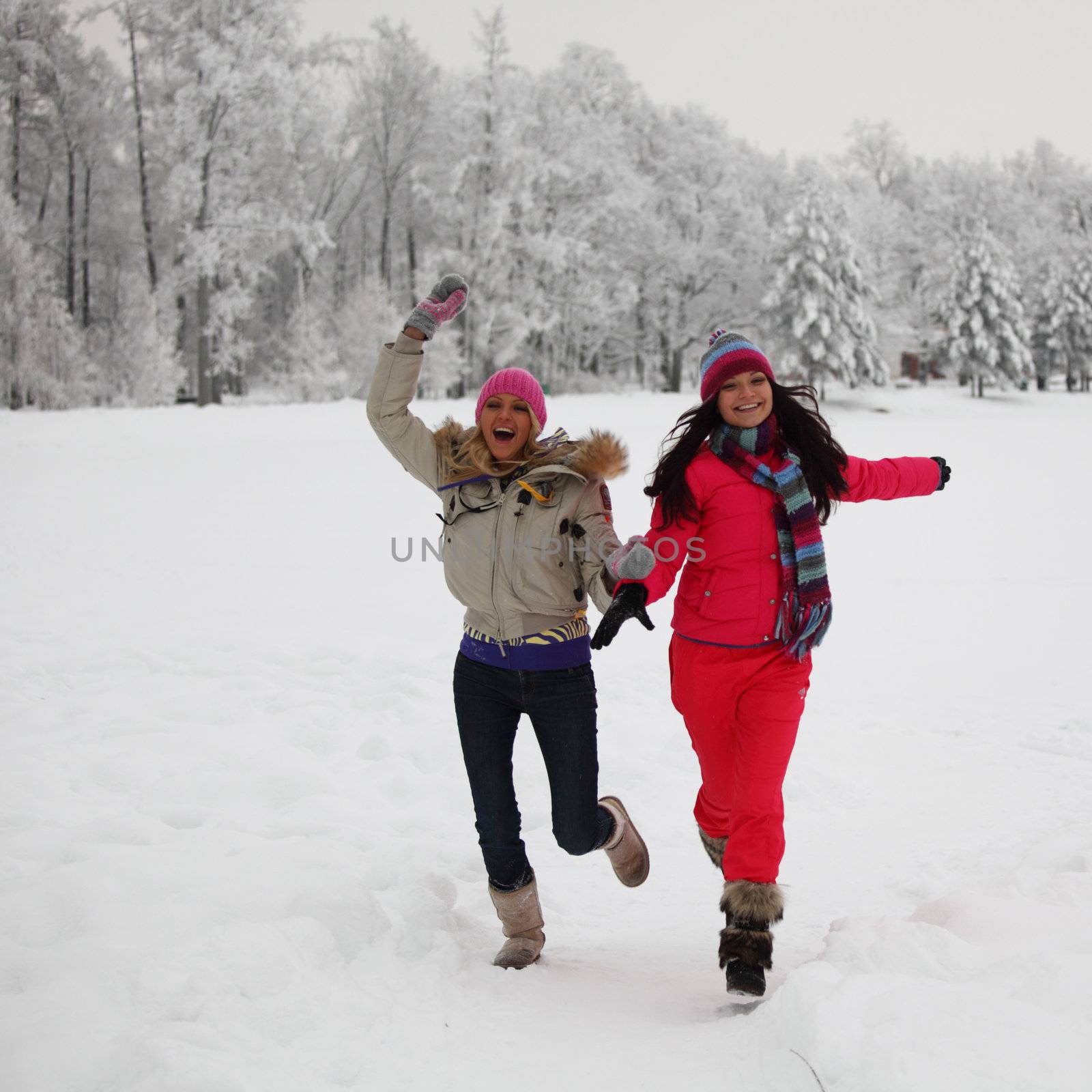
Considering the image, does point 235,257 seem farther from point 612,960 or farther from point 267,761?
point 612,960

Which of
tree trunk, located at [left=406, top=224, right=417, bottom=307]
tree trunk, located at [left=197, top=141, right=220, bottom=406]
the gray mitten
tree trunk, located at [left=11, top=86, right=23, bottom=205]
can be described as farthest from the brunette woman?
tree trunk, located at [left=406, top=224, right=417, bottom=307]

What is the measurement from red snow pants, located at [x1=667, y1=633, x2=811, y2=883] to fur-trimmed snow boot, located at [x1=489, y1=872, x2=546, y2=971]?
69 centimetres

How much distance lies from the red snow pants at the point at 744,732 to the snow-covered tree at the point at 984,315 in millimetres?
40657

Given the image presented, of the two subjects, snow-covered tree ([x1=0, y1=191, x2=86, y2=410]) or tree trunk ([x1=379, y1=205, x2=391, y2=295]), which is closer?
snow-covered tree ([x1=0, y1=191, x2=86, y2=410])

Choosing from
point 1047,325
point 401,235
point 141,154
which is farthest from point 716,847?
point 1047,325

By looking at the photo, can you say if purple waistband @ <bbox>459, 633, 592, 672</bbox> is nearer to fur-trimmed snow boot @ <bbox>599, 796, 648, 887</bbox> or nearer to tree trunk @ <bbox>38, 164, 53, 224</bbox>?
fur-trimmed snow boot @ <bbox>599, 796, 648, 887</bbox>

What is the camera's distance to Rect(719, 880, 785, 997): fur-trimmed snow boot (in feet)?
9.48

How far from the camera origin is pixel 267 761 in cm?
487

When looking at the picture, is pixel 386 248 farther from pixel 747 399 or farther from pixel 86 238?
pixel 747 399

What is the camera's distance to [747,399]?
3.18m

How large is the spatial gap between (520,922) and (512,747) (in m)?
0.61

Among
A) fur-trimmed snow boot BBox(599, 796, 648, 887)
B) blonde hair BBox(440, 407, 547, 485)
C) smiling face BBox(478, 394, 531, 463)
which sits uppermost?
smiling face BBox(478, 394, 531, 463)

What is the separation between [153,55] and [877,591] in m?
20.9

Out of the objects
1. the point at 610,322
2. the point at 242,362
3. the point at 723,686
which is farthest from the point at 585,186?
the point at 723,686
